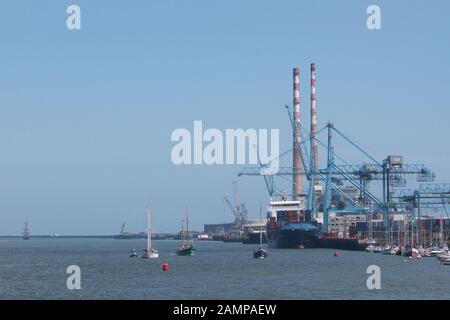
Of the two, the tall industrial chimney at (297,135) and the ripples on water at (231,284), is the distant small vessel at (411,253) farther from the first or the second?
the tall industrial chimney at (297,135)

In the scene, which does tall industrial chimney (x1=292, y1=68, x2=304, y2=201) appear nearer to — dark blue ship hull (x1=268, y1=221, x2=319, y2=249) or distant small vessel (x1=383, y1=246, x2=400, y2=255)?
dark blue ship hull (x1=268, y1=221, x2=319, y2=249)

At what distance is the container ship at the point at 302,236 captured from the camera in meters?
108

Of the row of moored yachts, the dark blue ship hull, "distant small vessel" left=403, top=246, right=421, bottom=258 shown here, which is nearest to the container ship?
the dark blue ship hull

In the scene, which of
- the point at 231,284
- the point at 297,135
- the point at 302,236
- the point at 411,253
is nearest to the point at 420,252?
the point at 411,253

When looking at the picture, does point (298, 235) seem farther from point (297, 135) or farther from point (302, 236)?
point (297, 135)

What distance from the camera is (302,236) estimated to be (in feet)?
362

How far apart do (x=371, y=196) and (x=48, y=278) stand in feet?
212

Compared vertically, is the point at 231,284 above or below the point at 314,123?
below

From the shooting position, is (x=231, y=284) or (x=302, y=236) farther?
(x=302, y=236)

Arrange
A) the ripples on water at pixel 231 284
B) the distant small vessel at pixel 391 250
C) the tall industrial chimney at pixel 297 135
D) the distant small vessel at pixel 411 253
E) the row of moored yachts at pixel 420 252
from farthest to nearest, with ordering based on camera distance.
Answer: the tall industrial chimney at pixel 297 135 < the distant small vessel at pixel 391 250 < the distant small vessel at pixel 411 253 < the row of moored yachts at pixel 420 252 < the ripples on water at pixel 231 284

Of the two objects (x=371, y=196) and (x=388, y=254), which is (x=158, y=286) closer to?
(x=388, y=254)

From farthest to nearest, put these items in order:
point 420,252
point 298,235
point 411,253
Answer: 1. point 298,235
2. point 420,252
3. point 411,253

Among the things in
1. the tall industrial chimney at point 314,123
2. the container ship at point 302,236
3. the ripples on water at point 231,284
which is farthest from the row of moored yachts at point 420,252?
the tall industrial chimney at point 314,123

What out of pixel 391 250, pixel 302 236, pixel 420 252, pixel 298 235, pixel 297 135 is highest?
pixel 297 135
